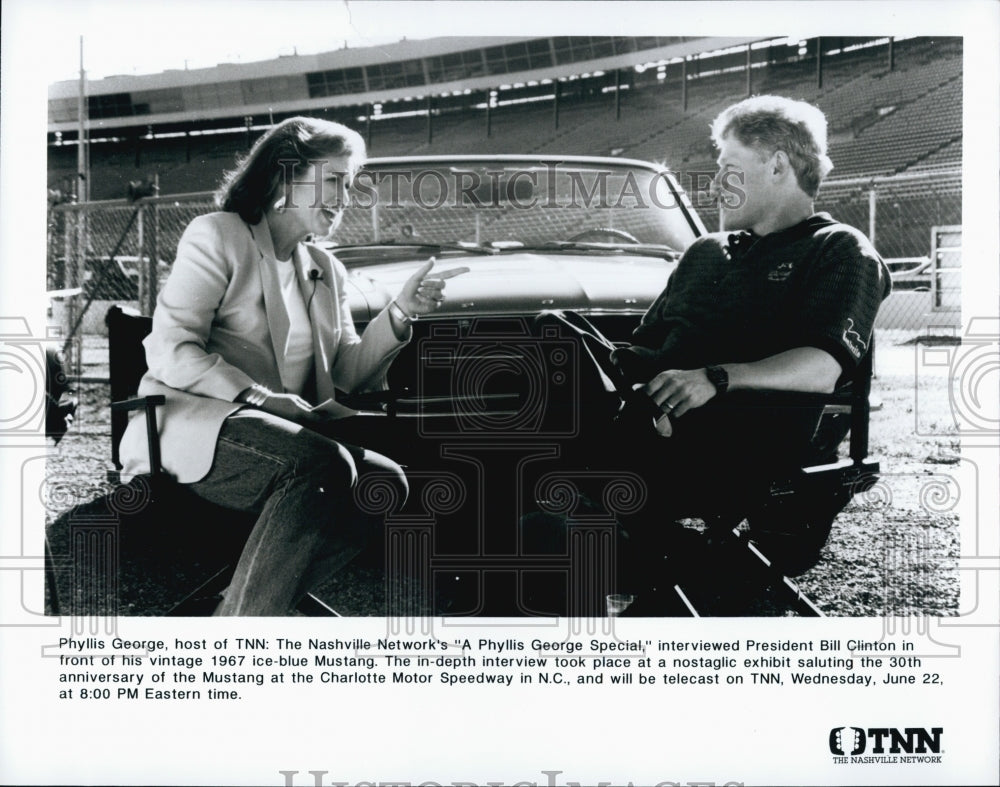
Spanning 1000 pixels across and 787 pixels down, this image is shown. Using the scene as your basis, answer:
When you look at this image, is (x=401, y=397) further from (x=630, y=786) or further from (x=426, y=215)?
(x=630, y=786)

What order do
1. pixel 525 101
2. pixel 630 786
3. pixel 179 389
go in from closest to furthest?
pixel 179 389
pixel 630 786
pixel 525 101

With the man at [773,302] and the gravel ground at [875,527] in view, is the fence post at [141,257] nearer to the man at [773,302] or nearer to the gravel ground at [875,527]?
the gravel ground at [875,527]

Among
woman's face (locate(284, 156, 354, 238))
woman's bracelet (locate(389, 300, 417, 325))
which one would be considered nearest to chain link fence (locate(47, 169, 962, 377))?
woman's face (locate(284, 156, 354, 238))

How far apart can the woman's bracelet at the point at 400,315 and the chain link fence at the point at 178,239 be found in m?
0.53

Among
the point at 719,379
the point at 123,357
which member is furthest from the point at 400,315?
the point at 719,379

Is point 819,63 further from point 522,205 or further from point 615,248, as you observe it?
point 522,205

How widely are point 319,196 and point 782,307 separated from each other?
3.96 feet

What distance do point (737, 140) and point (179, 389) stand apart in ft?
5.19

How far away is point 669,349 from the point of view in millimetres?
2078

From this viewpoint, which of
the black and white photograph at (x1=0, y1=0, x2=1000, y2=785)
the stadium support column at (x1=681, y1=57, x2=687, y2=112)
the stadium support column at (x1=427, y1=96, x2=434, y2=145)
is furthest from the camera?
the stadium support column at (x1=427, y1=96, x2=434, y2=145)

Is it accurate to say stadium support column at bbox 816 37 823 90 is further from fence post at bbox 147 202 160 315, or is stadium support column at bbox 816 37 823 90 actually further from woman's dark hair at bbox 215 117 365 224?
fence post at bbox 147 202 160 315

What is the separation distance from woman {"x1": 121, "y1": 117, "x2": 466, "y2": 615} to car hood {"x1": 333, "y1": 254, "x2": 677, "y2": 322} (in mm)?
49

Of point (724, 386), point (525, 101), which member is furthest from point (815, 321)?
point (525, 101)

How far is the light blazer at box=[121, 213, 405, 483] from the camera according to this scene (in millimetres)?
1985
